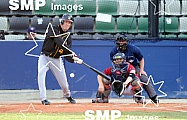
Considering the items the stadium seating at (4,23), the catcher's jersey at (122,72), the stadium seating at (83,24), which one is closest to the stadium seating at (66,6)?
the stadium seating at (83,24)

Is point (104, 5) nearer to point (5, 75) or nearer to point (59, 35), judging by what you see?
point (5, 75)

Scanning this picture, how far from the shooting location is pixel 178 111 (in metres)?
9.69

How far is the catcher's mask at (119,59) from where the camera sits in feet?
32.8

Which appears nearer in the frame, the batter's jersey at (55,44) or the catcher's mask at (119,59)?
the catcher's mask at (119,59)

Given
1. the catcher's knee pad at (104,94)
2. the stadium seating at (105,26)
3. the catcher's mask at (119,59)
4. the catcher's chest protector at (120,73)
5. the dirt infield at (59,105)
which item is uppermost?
the stadium seating at (105,26)

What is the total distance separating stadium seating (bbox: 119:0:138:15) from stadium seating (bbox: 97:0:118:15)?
13 centimetres

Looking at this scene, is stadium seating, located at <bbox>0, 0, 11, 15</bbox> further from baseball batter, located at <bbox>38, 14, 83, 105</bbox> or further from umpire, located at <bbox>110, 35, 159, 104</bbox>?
umpire, located at <bbox>110, 35, 159, 104</bbox>

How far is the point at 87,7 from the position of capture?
15.3 m

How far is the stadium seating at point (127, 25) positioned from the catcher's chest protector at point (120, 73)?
4833 mm

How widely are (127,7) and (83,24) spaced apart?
4.04 ft

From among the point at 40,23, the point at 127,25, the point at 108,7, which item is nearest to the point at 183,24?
the point at 127,25

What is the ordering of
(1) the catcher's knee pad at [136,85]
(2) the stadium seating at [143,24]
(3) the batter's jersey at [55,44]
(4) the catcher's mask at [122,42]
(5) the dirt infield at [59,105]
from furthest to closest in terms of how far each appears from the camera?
(2) the stadium seating at [143,24]
(4) the catcher's mask at [122,42]
(3) the batter's jersey at [55,44]
(1) the catcher's knee pad at [136,85]
(5) the dirt infield at [59,105]

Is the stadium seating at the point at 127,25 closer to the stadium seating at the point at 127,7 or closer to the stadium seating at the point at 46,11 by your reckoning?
the stadium seating at the point at 127,7

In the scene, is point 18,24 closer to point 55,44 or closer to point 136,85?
point 55,44
